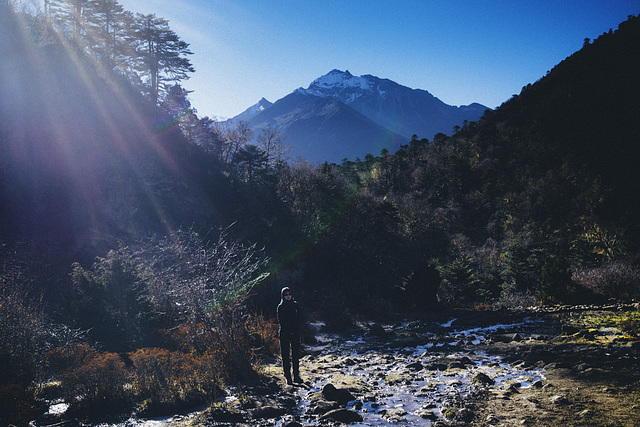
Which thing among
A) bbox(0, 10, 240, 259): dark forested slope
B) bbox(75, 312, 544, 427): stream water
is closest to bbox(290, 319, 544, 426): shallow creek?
bbox(75, 312, 544, 427): stream water

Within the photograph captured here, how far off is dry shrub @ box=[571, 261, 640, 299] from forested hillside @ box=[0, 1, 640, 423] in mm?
78

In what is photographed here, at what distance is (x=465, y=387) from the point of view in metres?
6.15

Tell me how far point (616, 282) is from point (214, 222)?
29.7 metres

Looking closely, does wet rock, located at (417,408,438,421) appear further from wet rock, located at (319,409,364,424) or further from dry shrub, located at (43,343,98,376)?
dry shrub, located at (43,343,98,376)

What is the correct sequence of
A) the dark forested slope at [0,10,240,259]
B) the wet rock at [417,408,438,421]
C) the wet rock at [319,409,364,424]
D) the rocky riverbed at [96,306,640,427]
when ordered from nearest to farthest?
the rocky riverbed at [96,306,640,427] → the wet rock at [417,408,438,421] → the wet rock at [319,409,364,424] → the dark forested slope at [0,10,240,259]

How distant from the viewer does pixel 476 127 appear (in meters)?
64.9

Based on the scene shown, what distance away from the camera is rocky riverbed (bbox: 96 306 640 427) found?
466 cm

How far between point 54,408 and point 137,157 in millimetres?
30395

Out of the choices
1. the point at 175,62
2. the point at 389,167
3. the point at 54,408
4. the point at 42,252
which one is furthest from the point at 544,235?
the point at 175,62

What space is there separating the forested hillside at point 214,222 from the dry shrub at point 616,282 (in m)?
0.08

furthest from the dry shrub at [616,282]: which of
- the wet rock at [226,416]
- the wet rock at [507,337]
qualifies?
the wet rock at [226,416]

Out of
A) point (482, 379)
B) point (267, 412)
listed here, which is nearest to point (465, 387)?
point (482, 379)

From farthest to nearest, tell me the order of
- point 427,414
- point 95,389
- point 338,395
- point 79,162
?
point 79,162 → point 95,389 → point 338,395 → point 427,414

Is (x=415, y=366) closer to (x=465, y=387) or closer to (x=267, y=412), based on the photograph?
(x=465, y=387)
